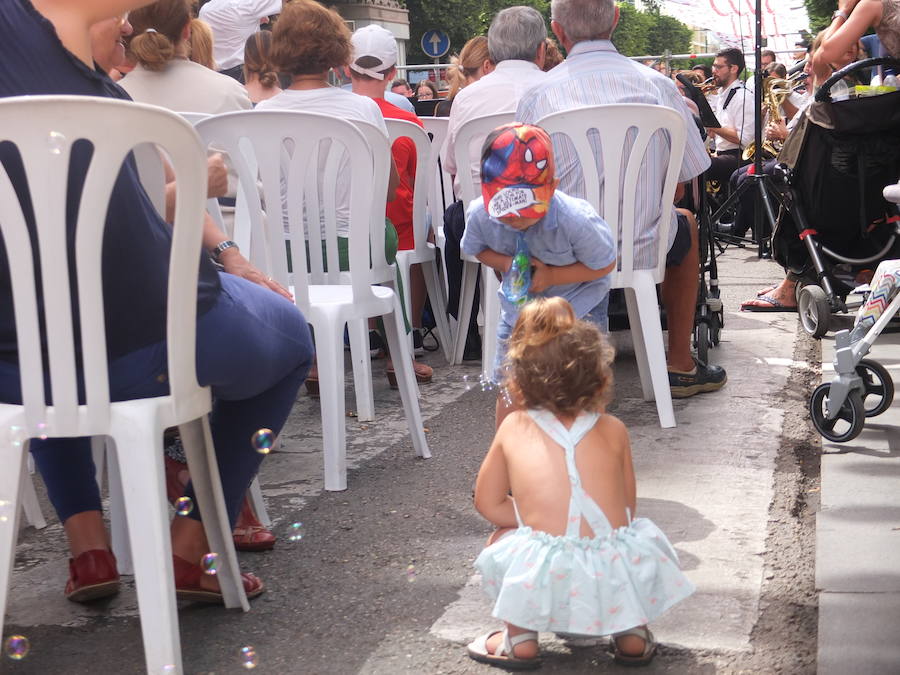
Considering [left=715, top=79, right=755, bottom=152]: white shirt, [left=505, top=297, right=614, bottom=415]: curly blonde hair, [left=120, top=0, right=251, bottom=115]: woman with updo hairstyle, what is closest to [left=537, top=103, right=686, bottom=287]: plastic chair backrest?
[left=120, top=0, right=251, bottom=115]: woman with updo hairstyle

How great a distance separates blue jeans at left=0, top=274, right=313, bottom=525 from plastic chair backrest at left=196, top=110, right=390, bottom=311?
1.17m

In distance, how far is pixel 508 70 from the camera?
586 centimetres

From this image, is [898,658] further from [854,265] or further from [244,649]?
[854,265]

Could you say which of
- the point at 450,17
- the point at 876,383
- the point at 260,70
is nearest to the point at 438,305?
the point at 260,70

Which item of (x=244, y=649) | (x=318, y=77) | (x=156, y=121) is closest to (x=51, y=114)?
(x=156, y=121)

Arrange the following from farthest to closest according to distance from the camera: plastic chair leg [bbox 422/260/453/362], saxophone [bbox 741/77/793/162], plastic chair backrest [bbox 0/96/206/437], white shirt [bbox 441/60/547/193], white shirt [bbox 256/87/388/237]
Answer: saxophone [bbox 741/77/793/162], plastic chair leg [bbox 422/260/453/362], white shirt [bbox 441/60/547/193], white shirt [bbox 256/87/388/237], plastic chair backrest [bbox 0/96/206/437]

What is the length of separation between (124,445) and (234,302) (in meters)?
0.40

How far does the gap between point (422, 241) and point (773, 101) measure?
5.65m

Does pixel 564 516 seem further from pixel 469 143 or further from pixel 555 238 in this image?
pixel 469 143

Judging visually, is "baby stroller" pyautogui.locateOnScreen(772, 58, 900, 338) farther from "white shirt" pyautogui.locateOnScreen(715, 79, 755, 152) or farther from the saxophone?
"white shirt" pyautogui.locateOnScreen(715, 79, 755, 152)

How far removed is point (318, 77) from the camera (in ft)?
16.2

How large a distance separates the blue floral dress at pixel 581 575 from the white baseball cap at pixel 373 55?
13.4 feet

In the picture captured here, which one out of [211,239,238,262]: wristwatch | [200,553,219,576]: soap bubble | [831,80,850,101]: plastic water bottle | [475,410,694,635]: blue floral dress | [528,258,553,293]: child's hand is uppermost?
[831,80,850,101]: plastic water bottle

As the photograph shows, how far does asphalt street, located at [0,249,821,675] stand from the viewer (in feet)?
8.46
